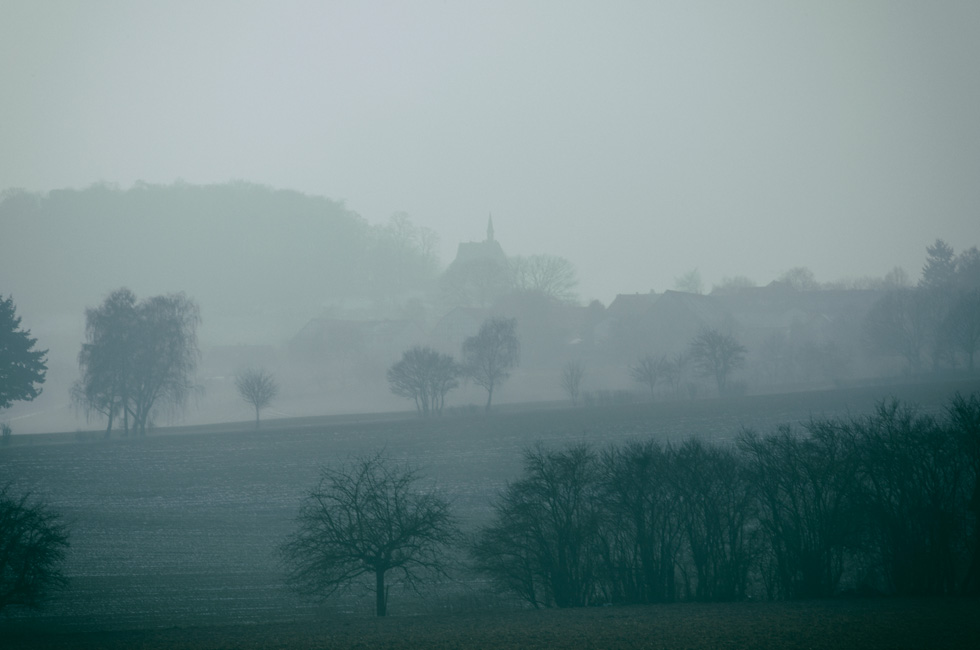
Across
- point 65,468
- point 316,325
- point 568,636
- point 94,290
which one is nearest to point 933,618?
point 568,636

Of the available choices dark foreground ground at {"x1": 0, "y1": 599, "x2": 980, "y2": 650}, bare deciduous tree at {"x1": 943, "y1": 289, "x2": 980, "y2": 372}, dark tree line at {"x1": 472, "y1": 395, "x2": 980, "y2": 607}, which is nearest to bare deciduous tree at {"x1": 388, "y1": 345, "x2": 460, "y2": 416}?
dark tree line at {"x1": 472, "y1": 395, "x2": 980, "y2": 607}

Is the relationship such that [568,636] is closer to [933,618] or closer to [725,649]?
[725,649]

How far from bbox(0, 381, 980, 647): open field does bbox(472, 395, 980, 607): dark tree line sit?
8.88 ft

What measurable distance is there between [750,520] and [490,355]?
1258 inches

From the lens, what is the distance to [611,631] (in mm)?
17391

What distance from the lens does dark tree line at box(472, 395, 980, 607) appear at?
75.5 feet

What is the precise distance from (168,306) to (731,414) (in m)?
33.4

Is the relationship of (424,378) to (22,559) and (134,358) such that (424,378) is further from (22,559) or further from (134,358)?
(22,559)

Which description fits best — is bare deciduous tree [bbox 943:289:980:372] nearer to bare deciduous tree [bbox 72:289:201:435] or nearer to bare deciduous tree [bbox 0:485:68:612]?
bare deciduous tree [bbox 72:289:201:435]

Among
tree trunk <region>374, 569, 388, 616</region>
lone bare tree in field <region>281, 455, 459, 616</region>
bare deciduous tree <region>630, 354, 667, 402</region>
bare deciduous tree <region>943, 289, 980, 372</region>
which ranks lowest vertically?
tree trunk <region>374, 569, 388, 616</region>

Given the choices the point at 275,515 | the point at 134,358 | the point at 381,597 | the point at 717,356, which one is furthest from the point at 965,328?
the point at 134,358

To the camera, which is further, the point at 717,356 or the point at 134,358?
the point at 717,356

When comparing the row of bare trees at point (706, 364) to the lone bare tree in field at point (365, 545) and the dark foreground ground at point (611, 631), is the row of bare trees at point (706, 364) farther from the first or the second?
the dark foreground ground at point (611, 631)

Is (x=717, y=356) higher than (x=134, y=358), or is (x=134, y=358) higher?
(x=134, y=358)
